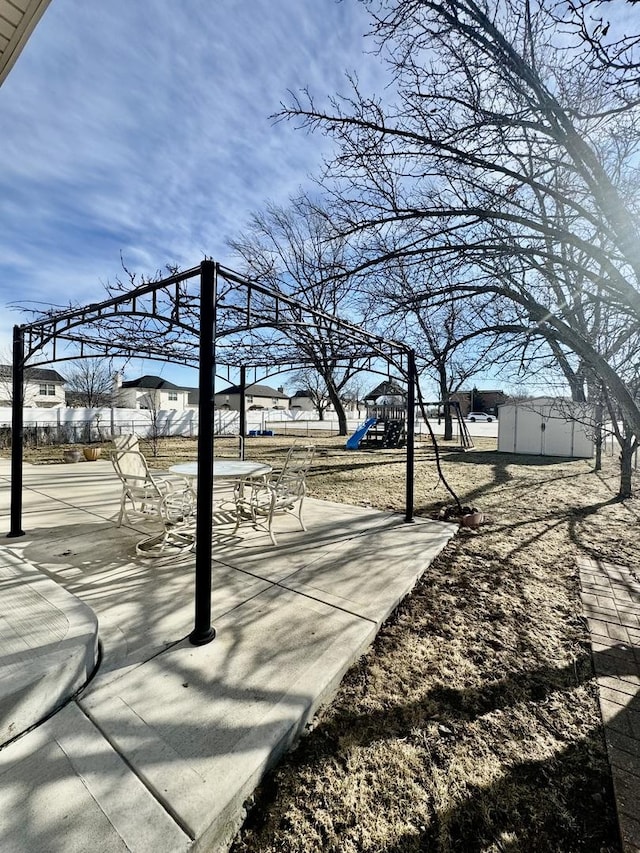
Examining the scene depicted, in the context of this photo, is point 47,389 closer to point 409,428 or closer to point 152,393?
point 152,393

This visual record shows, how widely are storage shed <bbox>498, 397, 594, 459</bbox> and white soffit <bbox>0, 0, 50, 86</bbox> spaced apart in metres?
13.3

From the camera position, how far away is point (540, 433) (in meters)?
14.0

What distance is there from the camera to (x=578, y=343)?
2.93m

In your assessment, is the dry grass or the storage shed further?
the storage shed

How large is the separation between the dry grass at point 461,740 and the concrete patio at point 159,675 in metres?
0.15

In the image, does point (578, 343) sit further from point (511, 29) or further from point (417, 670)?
point (417, 670)

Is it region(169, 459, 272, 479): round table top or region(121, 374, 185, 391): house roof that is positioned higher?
region(121, 374, 185, 391): house roof

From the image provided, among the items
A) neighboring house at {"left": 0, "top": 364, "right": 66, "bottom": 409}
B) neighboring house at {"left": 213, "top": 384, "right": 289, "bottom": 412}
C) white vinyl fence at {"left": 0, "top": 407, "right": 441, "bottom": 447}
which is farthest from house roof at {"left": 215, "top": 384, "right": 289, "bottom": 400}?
white vinyl fence at {"left": 0, "top": 407, "right": 441, "bottom": 447}

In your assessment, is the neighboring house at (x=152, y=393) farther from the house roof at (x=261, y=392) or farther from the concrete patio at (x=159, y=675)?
the concrete patio at (x=159, y=675)

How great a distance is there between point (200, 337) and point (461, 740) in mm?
2479

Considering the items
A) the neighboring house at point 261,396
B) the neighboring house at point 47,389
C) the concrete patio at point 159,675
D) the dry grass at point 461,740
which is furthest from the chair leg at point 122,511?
the neighboring house at point 261,396

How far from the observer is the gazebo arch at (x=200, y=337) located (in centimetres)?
221

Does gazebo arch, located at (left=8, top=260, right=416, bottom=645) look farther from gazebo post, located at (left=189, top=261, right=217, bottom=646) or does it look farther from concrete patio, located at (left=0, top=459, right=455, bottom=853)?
concrete patio, located at (left=0, top=459, right=455, bottom=853)

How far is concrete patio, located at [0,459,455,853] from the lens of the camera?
128cm
